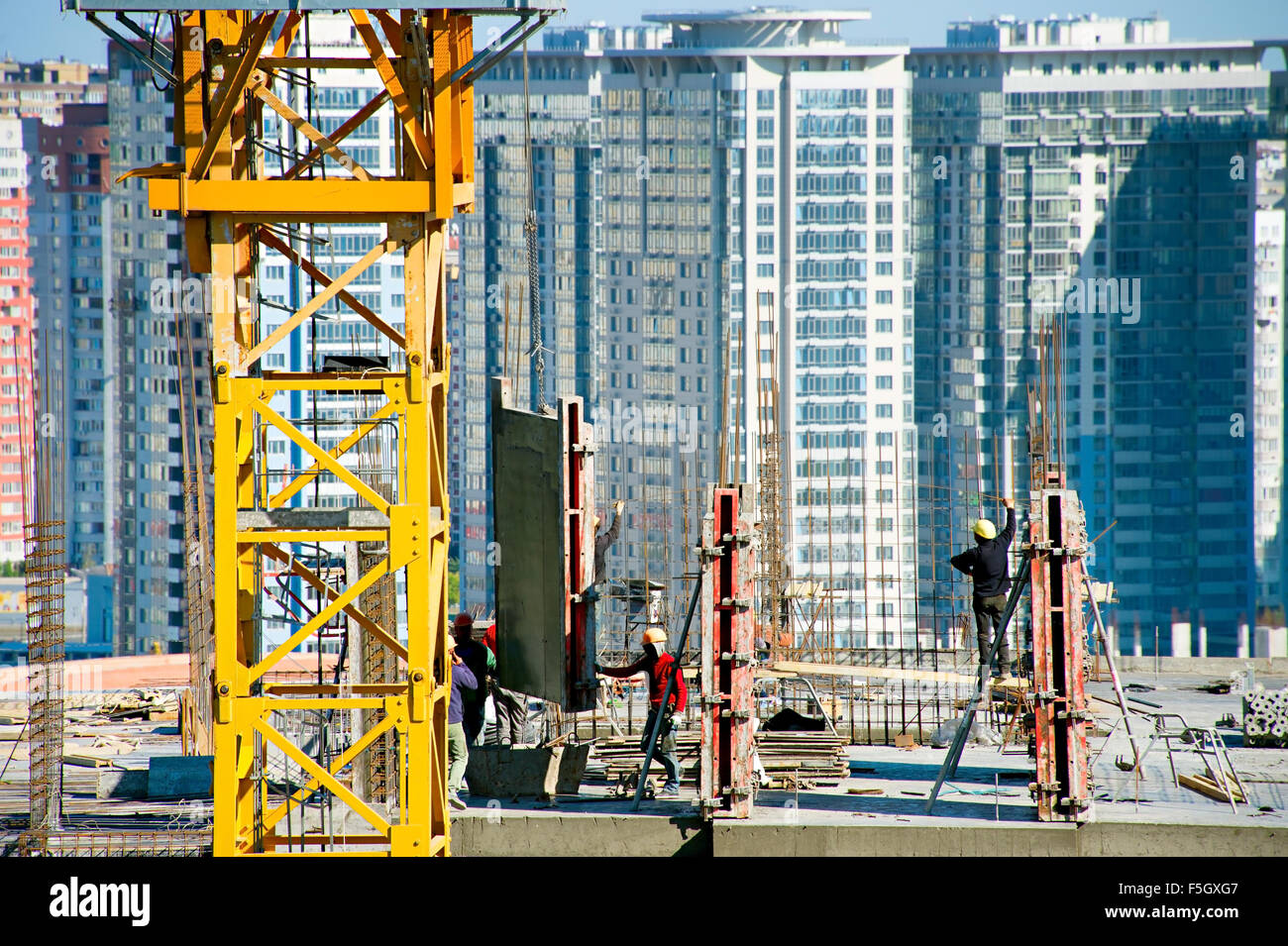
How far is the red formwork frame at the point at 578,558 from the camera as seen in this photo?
15180 millimetres

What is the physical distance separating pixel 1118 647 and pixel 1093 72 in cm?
3146

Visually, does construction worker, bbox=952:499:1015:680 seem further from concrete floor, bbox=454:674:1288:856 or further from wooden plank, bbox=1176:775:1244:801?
wooden plank, bbox=1176:775:1244:801

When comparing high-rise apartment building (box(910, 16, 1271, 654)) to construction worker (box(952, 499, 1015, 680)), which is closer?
construction worker (box(952, 499, 1015, 680))

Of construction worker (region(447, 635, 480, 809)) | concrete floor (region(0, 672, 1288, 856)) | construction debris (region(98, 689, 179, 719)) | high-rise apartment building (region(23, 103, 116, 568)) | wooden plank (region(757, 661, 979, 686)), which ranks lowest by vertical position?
construction debris (region(98, 689, 179, 719))

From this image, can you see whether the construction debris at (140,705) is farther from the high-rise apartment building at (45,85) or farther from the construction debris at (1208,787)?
the high-rise apartment building at (45,85)

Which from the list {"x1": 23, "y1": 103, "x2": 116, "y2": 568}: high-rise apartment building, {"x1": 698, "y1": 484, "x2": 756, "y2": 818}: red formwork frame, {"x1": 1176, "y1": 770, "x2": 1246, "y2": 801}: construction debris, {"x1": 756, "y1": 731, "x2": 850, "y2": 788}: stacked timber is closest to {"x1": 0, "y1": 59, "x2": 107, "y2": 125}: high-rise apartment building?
{"x1": 23, "y1": 103, "x2": 116, "y2": 568}: high-rise apartment building

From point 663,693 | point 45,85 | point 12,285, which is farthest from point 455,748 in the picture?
point 45,85

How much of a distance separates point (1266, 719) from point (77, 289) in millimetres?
87951

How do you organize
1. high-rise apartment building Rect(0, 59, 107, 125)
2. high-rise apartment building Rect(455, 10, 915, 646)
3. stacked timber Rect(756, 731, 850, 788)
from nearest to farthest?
stacked timber Rect(756, 731, 850, 788)
high-rise apartment building Rect(455, 10, 915, 646)
high-rise apartment building Rect(0, 59, 107, 125)

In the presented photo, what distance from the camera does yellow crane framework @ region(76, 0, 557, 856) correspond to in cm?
1281

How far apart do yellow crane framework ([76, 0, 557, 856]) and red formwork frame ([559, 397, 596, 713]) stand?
193 centimetres

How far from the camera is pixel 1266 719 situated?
17.5m

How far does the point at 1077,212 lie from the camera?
9450 cm
